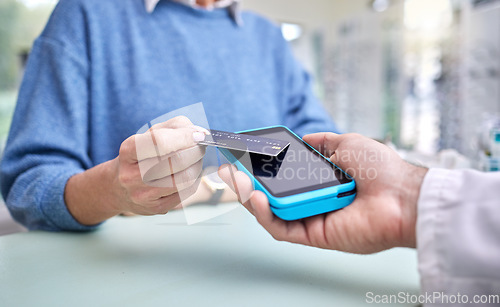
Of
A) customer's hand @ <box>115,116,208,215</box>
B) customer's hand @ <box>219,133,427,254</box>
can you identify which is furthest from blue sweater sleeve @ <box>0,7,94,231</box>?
customer's hand @ <box>219,133,427,254</box>

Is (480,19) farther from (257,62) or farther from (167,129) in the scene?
(167,129)

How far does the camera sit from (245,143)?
1.19 feet

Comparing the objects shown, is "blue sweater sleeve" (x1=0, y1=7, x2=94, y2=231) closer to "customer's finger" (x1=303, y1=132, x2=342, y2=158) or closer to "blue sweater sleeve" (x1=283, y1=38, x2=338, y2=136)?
"customer's finger" (x1=303, y1=132, x2=342, y2=158)

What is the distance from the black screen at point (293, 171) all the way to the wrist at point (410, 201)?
55mm

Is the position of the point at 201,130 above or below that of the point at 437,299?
above

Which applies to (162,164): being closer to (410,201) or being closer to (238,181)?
(238,181)

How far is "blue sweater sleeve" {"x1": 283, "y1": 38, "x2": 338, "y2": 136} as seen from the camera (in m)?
0.80

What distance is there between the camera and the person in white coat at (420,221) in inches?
10.7

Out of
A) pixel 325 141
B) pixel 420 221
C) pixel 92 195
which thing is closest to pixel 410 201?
pixel 420 221

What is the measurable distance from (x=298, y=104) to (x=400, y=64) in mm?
879

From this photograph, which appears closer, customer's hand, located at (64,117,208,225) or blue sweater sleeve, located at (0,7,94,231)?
customer's hand, located at (64,117,208,225)

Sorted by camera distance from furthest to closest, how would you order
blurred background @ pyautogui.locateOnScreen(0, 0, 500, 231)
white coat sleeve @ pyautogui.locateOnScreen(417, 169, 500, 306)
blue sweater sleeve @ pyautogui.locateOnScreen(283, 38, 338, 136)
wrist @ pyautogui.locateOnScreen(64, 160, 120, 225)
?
blurred background @ pyautogui.locateOnScreen(0, 0, 500, 231) → blue sweater sleeve @ pyautogui.locateOnScreen(283, 38, 338, 136) → wrist @ pyautogui.locateOnScreen(64, 160, 120, 225) → white coat sleeve @ pyautogui.locateOnScreen(417, 169, 500, 306)

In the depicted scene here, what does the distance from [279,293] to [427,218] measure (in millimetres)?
150

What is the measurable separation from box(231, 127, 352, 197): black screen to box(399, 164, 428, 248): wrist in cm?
6
